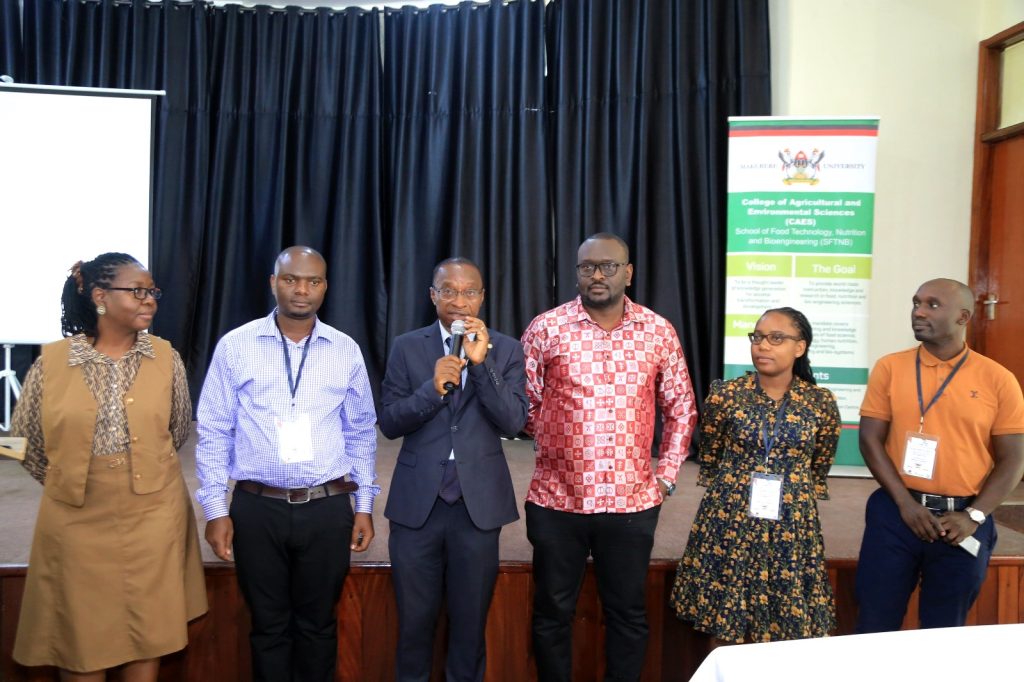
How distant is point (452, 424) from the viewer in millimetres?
2068

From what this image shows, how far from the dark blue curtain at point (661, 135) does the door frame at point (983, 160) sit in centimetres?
136

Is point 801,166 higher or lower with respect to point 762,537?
higher

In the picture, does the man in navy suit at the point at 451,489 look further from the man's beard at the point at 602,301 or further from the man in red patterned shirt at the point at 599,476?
the man's beard at the point at 602,301

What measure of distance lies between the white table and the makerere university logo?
3.42 m

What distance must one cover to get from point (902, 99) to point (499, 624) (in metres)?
4.14

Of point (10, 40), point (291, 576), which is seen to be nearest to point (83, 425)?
point (291, 576)

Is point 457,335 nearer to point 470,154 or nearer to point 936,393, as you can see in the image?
point 936,393

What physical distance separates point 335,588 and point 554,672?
0.71 m

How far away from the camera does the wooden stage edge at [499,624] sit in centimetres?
253

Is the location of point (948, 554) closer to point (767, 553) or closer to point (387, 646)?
point (767, 553)

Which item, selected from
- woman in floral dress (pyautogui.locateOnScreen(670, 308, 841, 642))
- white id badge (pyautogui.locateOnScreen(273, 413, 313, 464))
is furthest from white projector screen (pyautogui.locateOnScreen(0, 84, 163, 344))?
woman in floral dress (pyautogui.locateOnScreen(670, 308, 841, 642))

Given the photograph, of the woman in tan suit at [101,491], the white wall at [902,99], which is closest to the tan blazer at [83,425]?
the woman in tan suit at [101,491]

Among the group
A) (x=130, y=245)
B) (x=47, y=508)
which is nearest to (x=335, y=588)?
(x=47, y=508)

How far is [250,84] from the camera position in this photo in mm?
5434
